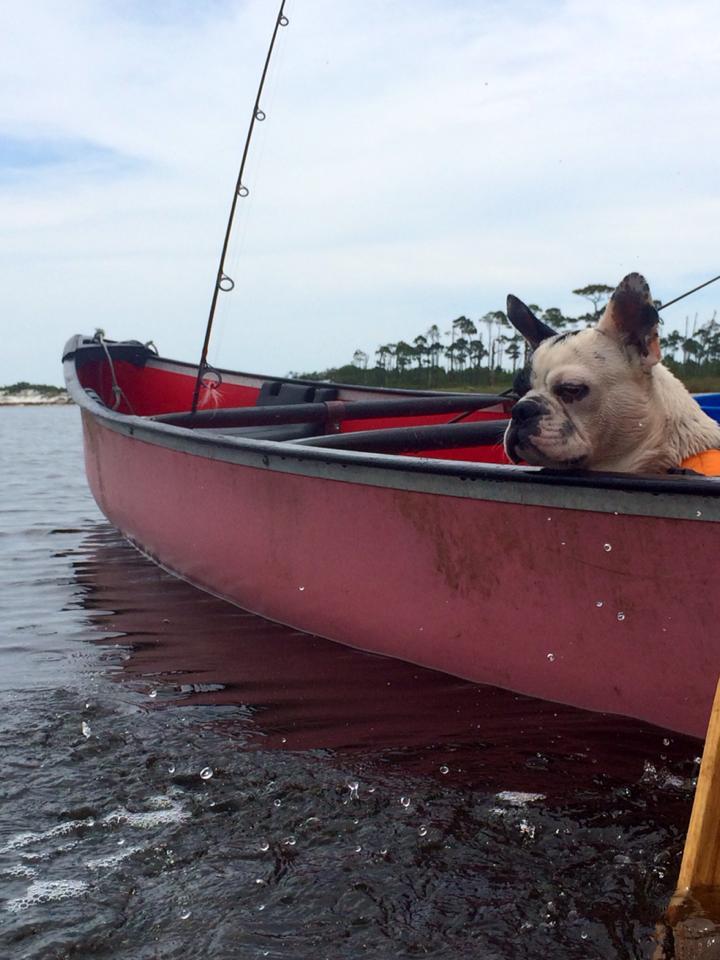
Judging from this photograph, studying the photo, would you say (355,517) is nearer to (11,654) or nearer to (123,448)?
(11,654)

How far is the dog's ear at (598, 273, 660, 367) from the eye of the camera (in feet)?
11.6

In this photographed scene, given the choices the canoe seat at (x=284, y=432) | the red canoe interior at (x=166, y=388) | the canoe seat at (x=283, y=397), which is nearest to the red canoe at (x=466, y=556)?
the canoe seat at (x=284, y=432)

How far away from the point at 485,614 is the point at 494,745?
1.93ft

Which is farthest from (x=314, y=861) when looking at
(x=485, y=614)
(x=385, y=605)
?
(x=385, y=605)

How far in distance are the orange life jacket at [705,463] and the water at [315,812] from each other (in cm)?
98

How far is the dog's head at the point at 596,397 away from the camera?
3.65 meters

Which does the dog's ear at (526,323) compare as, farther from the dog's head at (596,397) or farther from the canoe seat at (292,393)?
the canoe seat at (292,393)

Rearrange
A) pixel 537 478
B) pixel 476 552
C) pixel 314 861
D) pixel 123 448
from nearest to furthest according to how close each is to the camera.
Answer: pixel 314 861, pixel 537 478, pixel 476 552, pixel 123 448

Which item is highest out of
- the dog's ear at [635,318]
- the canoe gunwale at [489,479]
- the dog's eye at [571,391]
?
the dog's ear at [635,318]

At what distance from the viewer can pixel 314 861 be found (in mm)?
2883

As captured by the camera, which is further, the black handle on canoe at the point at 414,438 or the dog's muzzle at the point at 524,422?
the black handle on canoe at the point at 414,438

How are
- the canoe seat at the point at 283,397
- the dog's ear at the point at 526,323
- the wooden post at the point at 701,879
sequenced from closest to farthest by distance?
the wooden post at the point at 701,879, the dog's ear at the point at 526,323, the canoe seat at the point at 283,397

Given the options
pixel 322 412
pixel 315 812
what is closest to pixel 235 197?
pixel 322 412

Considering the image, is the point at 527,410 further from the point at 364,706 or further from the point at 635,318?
the point at 364,706
